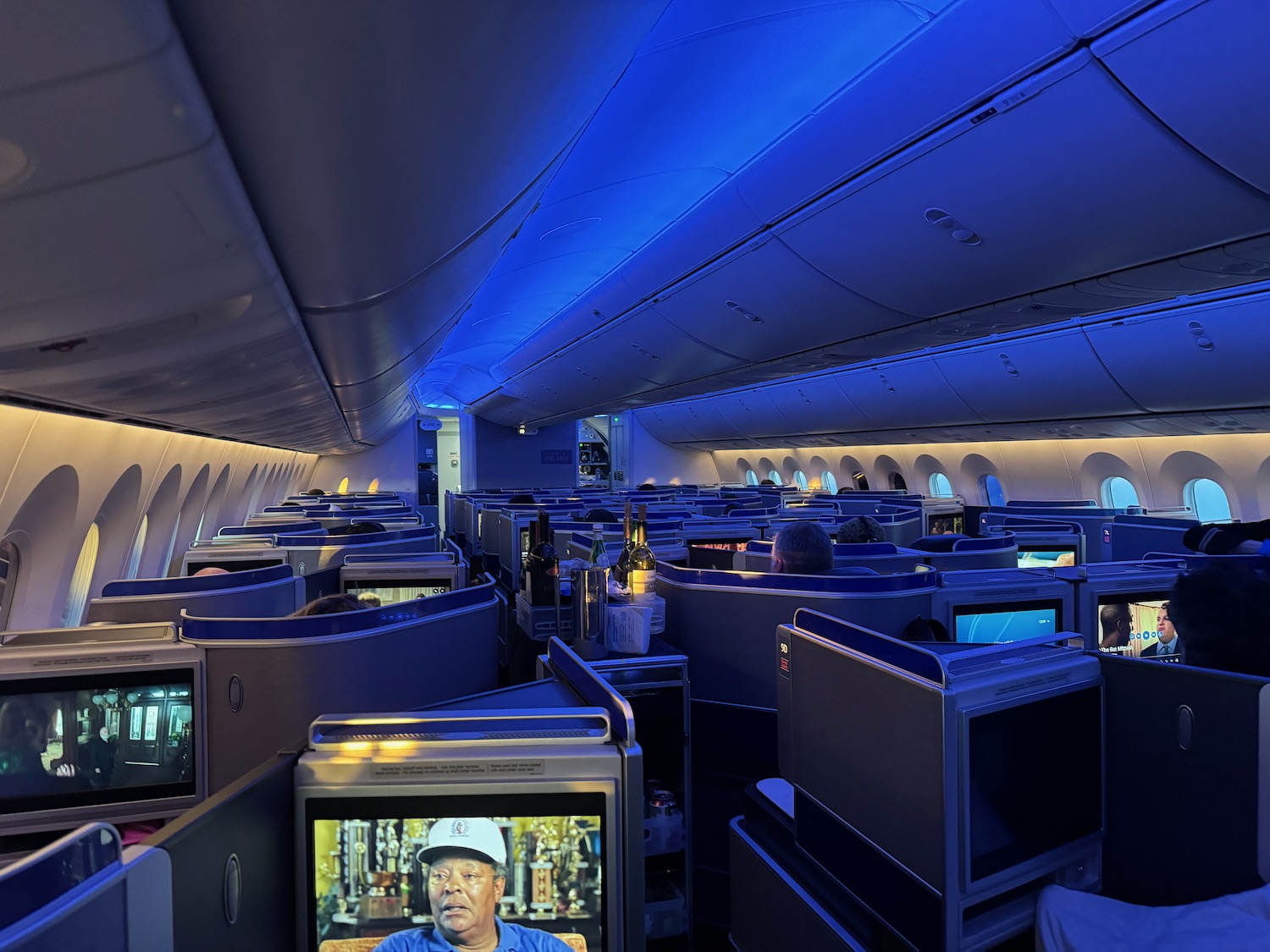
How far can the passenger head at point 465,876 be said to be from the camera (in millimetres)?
1461

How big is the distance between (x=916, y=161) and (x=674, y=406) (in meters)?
20.2

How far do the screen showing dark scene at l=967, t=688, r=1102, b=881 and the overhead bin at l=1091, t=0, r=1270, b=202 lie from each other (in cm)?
217

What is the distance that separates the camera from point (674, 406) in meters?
24.3

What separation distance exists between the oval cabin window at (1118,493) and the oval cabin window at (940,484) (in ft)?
15.1

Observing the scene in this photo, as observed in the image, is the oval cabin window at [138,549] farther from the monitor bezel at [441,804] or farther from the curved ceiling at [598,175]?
the monitor bezel at [441,804]

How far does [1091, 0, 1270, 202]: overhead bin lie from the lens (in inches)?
102

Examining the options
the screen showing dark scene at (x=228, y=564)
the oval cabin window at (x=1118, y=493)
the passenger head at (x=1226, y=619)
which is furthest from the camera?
the oval cabin window at (x=1118, y=493)

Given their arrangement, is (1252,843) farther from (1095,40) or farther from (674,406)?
(674,406)

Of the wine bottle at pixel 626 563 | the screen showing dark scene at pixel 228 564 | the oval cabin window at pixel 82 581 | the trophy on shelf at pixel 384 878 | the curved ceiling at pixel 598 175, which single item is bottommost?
the oval cabin window at pixel 82 581

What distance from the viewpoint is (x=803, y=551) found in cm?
428

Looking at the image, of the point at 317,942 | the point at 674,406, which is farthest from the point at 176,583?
the point at 674,406

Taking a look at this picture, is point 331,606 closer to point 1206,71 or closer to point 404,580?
point 404,580

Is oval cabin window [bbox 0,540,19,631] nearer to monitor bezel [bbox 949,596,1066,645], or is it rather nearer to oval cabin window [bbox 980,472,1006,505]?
monitor bezel [bbox 949,596,1066,645]

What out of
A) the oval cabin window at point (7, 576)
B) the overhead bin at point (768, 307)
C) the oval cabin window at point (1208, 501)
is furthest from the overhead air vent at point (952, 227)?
the oval cabin window at point (1208, 501)
